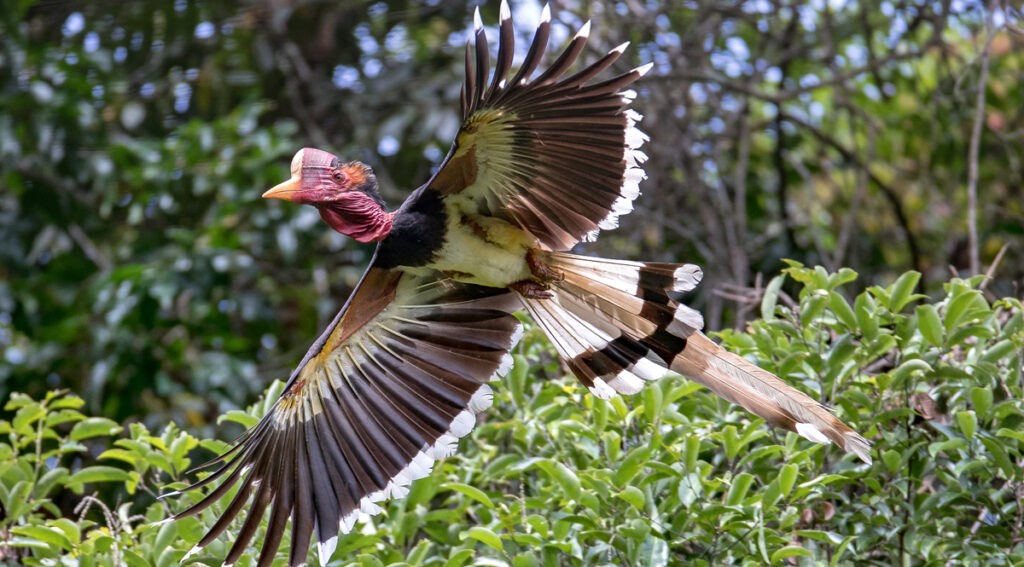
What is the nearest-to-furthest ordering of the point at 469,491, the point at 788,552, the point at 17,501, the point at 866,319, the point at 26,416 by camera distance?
1. the point at 788,552
2. the point at 469,491
3. the point at 866,319
4. the point at 17,501
5. the point at 26,416

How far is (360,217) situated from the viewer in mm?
2691

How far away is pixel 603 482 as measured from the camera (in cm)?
224

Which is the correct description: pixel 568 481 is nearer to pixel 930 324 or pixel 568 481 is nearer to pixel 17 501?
pixel 930 324

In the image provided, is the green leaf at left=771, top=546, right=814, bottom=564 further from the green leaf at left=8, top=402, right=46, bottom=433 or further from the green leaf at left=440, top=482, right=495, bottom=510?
the green leaf at left=8, top=402, right=46, bottom=433

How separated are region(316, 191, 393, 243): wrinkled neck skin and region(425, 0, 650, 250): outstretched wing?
0.61 feet

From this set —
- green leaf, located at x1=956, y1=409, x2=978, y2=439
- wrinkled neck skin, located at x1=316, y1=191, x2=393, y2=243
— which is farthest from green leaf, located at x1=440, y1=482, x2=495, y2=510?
green leaf, located at x1=956, y1=409, x2=978, y2=439

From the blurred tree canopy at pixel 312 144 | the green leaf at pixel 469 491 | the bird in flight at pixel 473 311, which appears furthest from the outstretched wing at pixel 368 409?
the blurred tree canopy at pixel 312 144

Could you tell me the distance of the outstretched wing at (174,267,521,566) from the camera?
95.3 inches

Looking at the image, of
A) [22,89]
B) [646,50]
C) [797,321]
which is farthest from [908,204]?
[22,89]

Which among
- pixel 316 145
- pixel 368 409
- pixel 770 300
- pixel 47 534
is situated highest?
pixel 316 145

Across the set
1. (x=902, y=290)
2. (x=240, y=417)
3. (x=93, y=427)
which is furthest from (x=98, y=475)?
(x=902, y=290)

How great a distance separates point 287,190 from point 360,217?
186 mm

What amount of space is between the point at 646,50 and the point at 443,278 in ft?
7.18

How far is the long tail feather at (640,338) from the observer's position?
7.84 feet
